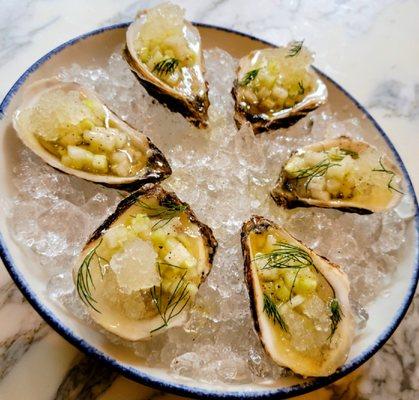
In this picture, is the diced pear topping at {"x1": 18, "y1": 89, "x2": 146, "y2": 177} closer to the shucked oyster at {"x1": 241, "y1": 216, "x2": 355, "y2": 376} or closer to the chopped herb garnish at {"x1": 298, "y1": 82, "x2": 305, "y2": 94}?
the shucked oyster at {"x1": 241, "y1": 216, "x2": 355, "y2": 376}

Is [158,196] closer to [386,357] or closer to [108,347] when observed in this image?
[108,347]

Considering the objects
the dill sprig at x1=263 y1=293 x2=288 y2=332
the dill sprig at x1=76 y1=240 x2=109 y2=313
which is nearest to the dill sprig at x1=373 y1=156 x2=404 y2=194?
the dill sprig at x1=263 y1=293 x2=288 y2=332

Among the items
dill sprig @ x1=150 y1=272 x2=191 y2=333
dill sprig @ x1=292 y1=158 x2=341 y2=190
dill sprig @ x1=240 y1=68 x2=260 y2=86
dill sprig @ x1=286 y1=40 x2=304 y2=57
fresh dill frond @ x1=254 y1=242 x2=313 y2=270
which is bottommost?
dill sprig @ x1=292 y1=158 x2=341 y2=190

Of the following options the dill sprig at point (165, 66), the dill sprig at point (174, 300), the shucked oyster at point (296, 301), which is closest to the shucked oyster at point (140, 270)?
the dill sprig at point (174, 300)

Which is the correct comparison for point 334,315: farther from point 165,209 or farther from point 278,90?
point 278,90

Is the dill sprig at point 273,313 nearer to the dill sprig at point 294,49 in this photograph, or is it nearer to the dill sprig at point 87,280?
the dill sprig at point 87,280

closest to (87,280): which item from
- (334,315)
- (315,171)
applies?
(334,315)

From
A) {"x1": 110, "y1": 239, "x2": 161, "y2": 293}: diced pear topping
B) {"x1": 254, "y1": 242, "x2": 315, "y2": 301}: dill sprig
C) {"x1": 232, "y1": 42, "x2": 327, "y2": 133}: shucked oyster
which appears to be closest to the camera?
{"x1": 110, "y1": 239, "x2": 161, "y2": 293}: diced pear topping

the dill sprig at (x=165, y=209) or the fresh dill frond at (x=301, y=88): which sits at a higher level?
the dill sprig at (x=165, y=209)
